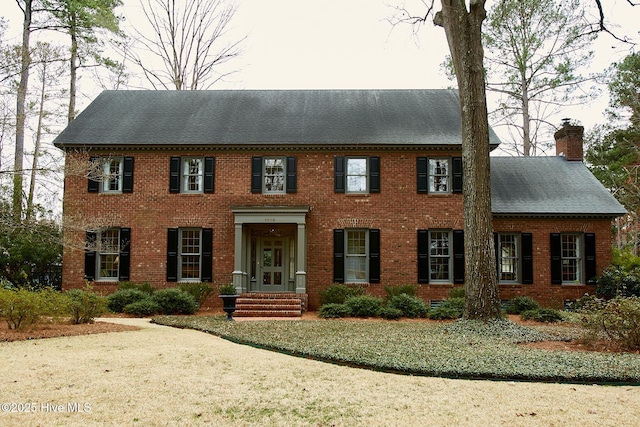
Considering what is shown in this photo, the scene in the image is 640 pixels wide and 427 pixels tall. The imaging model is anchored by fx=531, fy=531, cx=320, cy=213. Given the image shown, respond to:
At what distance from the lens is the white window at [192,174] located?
18234 millimetres

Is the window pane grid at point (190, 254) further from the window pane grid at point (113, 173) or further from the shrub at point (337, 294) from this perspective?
the shrub at point (337, 294)

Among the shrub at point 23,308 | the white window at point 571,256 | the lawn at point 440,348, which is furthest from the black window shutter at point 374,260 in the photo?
the shrub at point 23,308

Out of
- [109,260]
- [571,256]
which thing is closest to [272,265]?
[109,260]

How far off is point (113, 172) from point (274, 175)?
219 inches

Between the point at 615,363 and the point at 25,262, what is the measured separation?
18.2 meters

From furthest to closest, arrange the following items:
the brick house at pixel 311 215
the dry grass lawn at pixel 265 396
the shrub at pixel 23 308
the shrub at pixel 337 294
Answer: the brick house at pixel 311 215
the shrub at pixel 337 294
the shrub at pixel 23 308
the dry grass lawn at pixel 265 396

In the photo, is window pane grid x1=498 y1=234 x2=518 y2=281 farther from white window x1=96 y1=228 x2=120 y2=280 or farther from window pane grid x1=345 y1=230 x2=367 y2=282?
white window x1=96 y1=228 x2=120 y2=280

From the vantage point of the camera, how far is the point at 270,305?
52.9ft

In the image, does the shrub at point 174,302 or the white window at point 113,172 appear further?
the white window at point 113,172

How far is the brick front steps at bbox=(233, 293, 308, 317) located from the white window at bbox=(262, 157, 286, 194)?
3663 millimetres

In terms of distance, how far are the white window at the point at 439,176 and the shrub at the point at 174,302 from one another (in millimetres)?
8726

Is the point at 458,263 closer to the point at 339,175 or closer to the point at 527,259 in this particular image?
the point at 527,259

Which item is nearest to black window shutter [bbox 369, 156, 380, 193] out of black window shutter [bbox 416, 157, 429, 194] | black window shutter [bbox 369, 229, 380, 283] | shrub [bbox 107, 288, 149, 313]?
black window shutter [bbox 416, 157, 429, 194]

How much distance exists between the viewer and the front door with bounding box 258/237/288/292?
1858 centimetres
